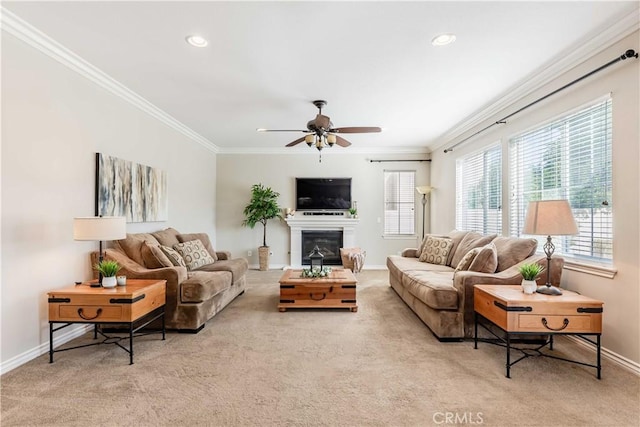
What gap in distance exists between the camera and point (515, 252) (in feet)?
10.6

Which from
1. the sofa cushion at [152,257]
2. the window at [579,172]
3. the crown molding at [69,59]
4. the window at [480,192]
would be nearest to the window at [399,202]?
the window at [480,192]

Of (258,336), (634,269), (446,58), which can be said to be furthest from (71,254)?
(634,269)

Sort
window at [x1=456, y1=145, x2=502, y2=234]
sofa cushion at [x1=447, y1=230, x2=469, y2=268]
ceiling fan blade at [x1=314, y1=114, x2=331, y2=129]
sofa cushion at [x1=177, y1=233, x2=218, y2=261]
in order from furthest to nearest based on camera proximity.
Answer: sofa cushion at [x1=177, y1=233, x2=218, y2=261] < sofa cushion at [x1=447, y1=230, x2=469, y2=268] < window at [x1=456, y1=145, x2=502, y2=234] < ceiling fan blade at [x1=314, y1=114, x2=331, y2=129]

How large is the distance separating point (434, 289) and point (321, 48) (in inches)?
99.2

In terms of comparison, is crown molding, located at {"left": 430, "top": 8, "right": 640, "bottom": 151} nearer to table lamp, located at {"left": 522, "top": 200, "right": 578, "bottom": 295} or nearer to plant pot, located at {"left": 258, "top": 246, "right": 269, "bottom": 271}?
table lamp, located at {"left": 522, "top": 200, "right": 578, "bottom": 295}

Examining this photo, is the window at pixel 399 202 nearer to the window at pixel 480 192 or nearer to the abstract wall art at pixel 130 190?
the window at pixel 480 192

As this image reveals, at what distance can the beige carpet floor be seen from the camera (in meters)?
1.86

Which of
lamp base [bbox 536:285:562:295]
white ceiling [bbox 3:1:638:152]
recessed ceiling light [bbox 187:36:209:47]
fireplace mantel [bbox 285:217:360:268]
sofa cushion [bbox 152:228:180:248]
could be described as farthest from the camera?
fireplace mantel [bbox 285:217:360:268]

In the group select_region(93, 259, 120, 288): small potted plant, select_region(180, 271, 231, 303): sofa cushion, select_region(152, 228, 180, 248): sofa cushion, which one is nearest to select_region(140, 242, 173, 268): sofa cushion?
select_region(180, 271, 231, 303): sofa cushion

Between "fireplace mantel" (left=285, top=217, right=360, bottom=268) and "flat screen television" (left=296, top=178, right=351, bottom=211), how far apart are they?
0.25m

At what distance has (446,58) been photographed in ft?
9.77

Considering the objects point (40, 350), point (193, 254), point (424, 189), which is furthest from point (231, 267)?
point (424, 189)

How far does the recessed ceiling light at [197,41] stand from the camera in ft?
8.64

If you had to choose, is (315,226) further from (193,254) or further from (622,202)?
(622,202)
